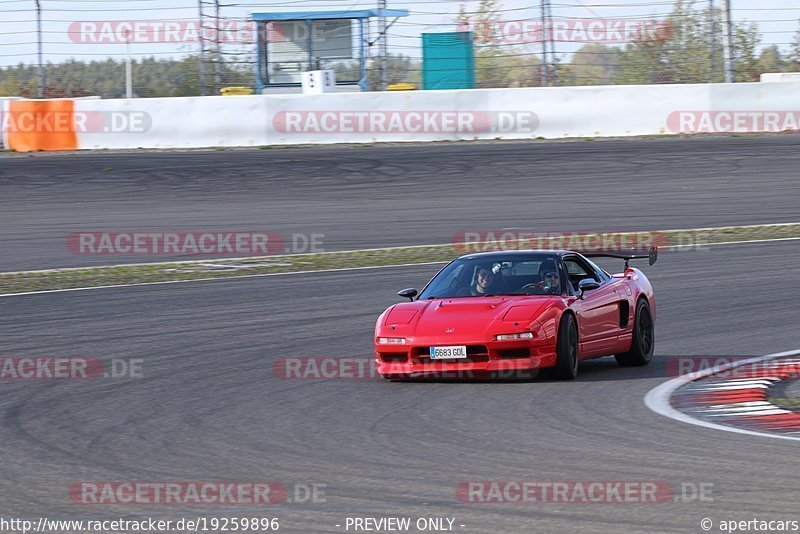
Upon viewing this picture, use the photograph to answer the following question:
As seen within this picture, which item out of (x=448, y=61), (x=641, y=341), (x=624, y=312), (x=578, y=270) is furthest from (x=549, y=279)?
(x=448, y=61)

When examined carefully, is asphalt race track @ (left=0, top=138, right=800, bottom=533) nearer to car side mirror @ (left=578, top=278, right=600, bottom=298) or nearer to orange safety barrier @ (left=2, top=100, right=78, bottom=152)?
car side mirror @ (left=578, top=278, right=600, bottom=298)

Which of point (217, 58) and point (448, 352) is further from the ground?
point (217, 58)

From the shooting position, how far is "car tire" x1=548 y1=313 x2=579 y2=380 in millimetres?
10148

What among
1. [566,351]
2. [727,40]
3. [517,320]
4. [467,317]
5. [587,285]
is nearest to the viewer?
[517,320]

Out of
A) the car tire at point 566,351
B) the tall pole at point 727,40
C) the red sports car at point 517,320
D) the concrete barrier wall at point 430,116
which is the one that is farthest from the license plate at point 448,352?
the tall pole at point 727,40

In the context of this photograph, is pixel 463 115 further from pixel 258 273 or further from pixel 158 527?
pixel 158 527

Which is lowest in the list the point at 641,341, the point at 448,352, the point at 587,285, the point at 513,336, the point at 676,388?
the point at 676,388

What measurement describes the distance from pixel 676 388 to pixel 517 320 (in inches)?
51.4

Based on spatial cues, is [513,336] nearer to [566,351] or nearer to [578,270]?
[566,351]

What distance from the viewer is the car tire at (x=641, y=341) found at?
1134 cm

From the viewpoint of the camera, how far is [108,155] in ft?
93.6

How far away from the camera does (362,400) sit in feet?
31.4

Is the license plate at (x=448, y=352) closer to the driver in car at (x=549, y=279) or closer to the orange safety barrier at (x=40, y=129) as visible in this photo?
the driver in car at (x=549, y=279)

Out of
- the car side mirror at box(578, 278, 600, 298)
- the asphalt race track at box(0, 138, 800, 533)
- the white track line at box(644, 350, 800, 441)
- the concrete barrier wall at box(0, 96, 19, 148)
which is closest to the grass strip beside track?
the asphalt race track at box(0, 138, 800, 533)
